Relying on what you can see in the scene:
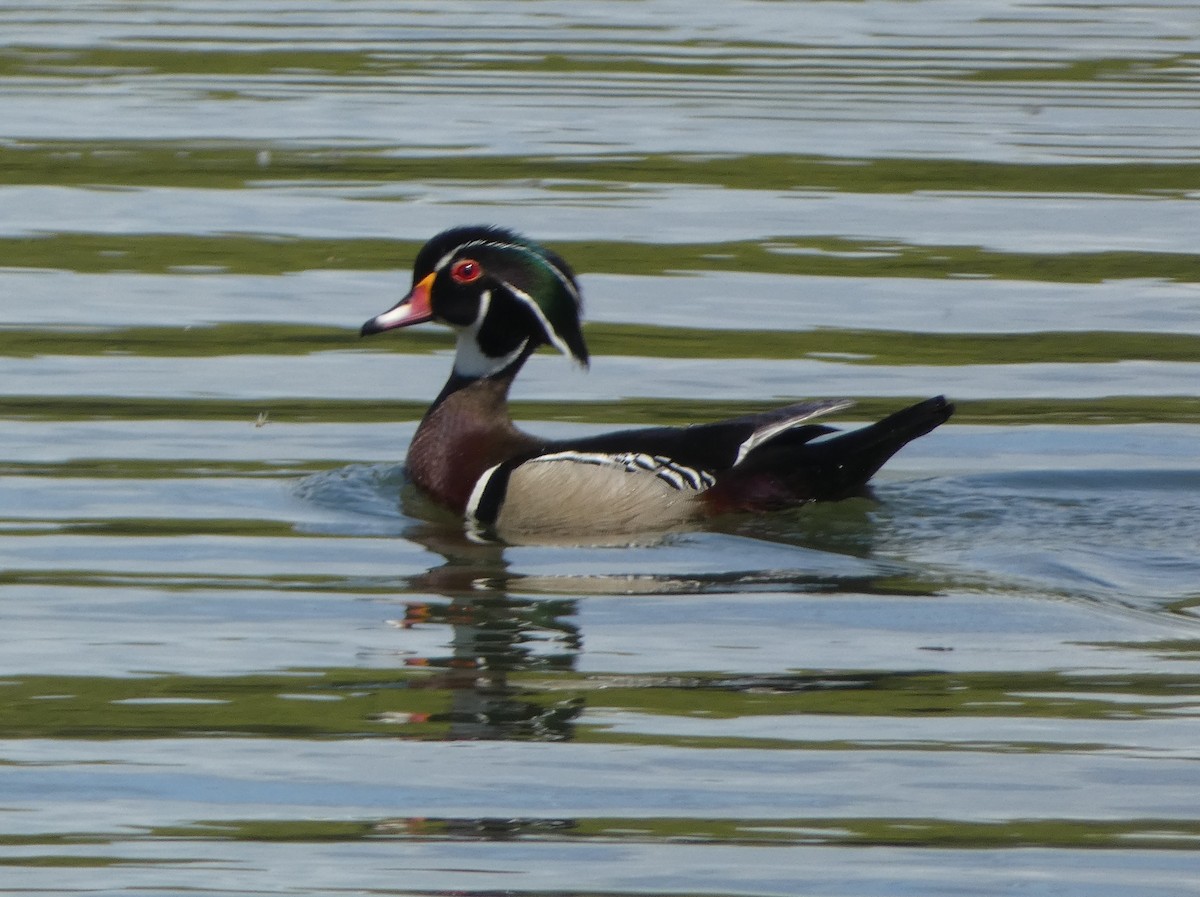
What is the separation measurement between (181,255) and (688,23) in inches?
351

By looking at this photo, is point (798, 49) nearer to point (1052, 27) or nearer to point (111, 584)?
point (1052, 27)

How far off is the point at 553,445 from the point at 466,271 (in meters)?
0.94

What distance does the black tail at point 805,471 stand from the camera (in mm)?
9062

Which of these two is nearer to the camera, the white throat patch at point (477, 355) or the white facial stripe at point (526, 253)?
the white facial stripe at point (526, 253)

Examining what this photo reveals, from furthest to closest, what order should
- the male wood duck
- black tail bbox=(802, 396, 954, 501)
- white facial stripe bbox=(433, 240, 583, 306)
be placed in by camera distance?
white facial stripe bbox=(433, 240, 583, 306) < the male wood duck < black tail bbox=(802, 396, 954, 501)

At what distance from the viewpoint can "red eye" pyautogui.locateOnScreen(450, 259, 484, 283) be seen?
9789 millimetres

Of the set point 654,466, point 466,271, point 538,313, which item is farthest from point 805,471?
point 466,271

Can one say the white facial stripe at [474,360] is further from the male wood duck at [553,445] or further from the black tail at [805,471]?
the black tail at [805,471]

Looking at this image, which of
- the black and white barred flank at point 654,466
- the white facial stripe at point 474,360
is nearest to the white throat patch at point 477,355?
the white facial stripe at point 474,360

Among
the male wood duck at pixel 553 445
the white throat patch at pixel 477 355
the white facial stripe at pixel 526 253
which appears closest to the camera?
the male wood duck at pixel 553 445

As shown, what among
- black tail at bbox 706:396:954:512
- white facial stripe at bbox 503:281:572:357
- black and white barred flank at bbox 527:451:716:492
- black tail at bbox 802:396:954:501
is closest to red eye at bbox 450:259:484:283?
white facial stripe at bbox 503:281:572:357

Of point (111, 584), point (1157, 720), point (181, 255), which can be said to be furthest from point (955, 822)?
point (181, 255)

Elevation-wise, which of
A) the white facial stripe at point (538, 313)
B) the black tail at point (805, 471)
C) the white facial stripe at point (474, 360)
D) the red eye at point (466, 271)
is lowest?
the black tail at point (805, 471)

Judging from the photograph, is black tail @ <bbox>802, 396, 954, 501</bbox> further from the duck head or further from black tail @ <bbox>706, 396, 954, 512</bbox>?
the duck head
